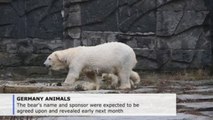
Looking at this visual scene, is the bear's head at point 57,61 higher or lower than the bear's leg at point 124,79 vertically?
higher

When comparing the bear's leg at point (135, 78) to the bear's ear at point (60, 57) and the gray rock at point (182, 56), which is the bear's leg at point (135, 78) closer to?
the bear's ear at point (60, 57)

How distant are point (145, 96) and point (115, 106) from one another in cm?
103

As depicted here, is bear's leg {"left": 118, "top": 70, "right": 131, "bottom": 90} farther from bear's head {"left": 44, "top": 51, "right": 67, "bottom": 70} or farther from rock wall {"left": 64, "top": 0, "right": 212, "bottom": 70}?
rock wall {"left": 64, "top": 0, "right": 212, "bottom": 70}

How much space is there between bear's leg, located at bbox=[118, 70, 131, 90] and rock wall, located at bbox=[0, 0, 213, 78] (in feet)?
12.2

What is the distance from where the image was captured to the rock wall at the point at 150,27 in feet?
Answer: 35.2

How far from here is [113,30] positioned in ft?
35.2

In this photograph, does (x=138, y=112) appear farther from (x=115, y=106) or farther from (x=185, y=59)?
(x=185, y=59)

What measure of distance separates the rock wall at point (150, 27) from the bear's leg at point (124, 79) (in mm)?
3713

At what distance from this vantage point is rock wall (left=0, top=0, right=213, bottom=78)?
35.2 ft

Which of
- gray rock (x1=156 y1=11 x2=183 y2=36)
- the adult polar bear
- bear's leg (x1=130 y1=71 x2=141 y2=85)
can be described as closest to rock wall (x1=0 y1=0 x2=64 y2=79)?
gray rock (x1=156 y1=11 x2=183 y2=36)

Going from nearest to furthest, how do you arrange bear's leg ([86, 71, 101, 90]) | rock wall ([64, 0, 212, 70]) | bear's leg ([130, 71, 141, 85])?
bear's leg ([86, 71, 101, 90]), bear's leg ([130, 71, 141, 85]), rock wall ([64, 0, 212, 70])
